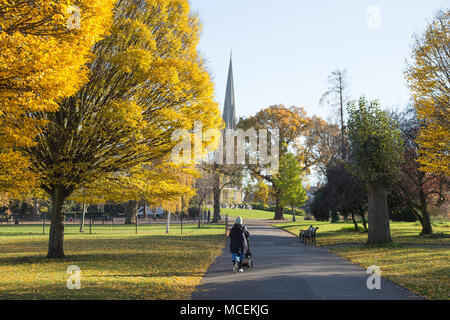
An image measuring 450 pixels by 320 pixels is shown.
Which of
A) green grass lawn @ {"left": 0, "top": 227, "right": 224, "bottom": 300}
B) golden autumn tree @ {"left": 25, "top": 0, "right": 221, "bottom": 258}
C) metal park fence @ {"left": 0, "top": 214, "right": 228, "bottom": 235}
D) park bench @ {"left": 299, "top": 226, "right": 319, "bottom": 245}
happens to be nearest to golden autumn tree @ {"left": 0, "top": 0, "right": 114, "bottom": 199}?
golden autumn tree @ {"left": 25, "top": 0, "right": 221, "bottom": 258}

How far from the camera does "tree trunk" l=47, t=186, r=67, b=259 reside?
16.7 m

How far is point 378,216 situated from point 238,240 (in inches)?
425

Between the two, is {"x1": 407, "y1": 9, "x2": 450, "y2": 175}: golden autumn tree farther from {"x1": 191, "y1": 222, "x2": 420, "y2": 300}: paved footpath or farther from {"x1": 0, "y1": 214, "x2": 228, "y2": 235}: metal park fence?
{"x1": 0, "y1": 214, "x2": 228, "y2": 235}: metal park fence

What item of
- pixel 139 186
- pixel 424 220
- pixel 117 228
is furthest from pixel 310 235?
pixel 117 228

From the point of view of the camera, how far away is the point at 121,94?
51.3 ft

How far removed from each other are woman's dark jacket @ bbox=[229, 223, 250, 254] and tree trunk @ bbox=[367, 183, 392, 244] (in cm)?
1011

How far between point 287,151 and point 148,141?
143ft

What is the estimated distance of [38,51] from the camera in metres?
9.71

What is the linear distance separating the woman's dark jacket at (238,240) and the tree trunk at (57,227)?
7836 mm

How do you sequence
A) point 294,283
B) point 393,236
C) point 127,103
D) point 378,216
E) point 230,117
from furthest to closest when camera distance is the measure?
point 230,117, point 393,236, point 378,216, point 127,103, point 294,283

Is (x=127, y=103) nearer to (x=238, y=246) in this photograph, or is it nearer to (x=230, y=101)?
(x=238, y=246)

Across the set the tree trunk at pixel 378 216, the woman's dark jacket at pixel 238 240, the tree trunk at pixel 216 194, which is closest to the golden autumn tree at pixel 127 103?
the woman's dark jacket at pixel 238 240

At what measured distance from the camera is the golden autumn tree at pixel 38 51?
9.73 m

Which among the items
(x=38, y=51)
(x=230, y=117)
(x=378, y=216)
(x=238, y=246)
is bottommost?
(x=238, y=246)
